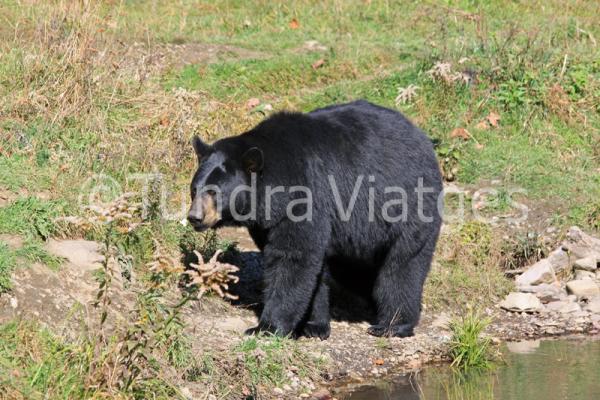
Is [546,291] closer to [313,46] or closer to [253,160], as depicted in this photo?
[253,160]

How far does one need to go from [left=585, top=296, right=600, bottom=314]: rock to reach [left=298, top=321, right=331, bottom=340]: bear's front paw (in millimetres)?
2504

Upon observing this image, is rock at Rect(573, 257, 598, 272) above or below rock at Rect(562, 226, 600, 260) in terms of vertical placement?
below

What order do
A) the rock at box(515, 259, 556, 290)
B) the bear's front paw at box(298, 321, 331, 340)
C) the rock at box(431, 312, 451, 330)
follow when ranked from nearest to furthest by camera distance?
the bear's front paw at box(298, 321, 331, 340), the rock at box(431, 312, 451, 330), the rock at box(515, 259, 556, 290)

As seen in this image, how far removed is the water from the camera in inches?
296

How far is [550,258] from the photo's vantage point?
10141 mm

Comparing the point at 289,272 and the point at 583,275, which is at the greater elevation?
the point at 289,272

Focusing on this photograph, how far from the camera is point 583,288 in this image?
383 inches

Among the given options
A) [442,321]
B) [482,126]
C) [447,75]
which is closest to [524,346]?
[442,321]

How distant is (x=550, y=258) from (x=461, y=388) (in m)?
2.81

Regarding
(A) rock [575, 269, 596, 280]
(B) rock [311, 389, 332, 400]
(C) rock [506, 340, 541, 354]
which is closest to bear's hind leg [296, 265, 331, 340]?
(B) rock [311, 389, 332, 400]

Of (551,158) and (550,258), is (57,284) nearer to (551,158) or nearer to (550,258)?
(550,258)

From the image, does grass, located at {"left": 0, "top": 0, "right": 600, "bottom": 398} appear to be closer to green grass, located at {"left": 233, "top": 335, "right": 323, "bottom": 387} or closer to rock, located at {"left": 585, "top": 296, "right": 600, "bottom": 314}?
green grass, located at {"left": 233, "top": 335, "right": 323, "bottom": 387}

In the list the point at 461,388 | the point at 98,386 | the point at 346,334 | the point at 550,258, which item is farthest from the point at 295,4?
the point at 98,386

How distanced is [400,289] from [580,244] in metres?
2.46
